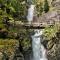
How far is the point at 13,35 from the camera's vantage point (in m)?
20.6

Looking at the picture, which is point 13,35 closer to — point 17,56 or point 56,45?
point 17,56

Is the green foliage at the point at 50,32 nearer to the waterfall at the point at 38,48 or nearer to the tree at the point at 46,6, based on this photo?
the waterfall at the point at 38,48

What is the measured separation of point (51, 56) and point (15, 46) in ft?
11.6

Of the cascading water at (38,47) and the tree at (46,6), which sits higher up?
the tree at (46,6)

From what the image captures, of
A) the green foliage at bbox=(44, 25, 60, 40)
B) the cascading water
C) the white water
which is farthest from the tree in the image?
the green foliage at bbox=(44, 25, 60, 40)

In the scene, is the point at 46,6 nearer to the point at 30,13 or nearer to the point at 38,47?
the point at 30,13

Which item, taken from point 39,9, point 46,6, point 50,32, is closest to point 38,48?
point 50,32

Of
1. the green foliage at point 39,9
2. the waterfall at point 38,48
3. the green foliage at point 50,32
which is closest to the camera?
the green foliage at point 50,32

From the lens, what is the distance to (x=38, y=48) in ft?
77.8

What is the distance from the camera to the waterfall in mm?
22819

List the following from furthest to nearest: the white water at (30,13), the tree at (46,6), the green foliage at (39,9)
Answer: the white water at (30,13), the green foliage at (39,9), the tree at (46,6)

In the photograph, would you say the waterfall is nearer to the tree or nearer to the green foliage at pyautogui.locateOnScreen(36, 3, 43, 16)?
the tree

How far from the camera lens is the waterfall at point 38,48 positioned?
22.8 metres

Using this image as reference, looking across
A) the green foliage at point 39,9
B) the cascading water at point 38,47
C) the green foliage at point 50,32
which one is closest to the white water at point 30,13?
the green foliage at point 39,9
